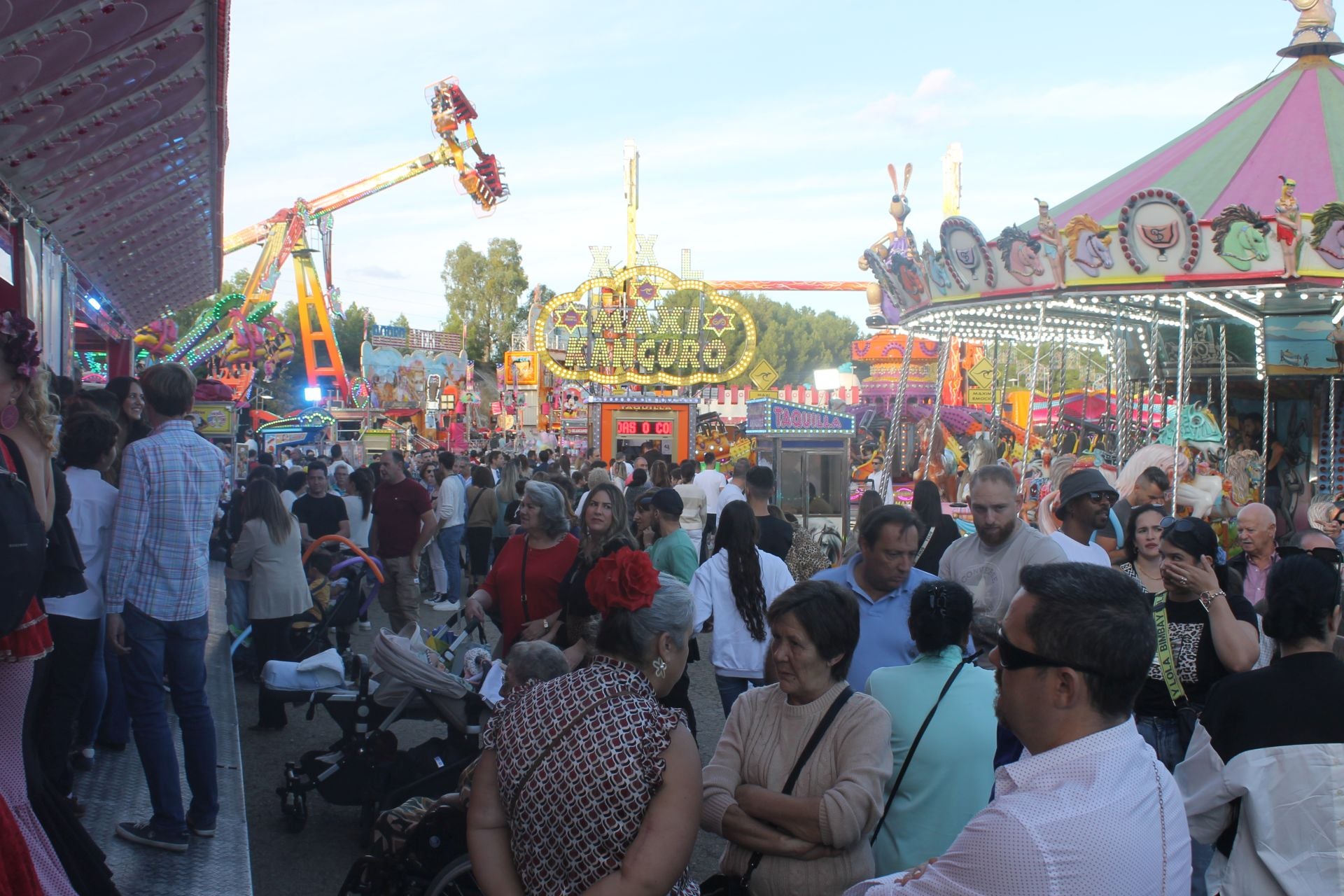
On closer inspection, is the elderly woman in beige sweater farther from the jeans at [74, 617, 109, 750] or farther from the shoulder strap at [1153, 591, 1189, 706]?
the jeans at [74, 617, 109, 750]

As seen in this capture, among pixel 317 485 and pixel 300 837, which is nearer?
pixel 300 837

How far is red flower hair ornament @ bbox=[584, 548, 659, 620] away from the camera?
266 centimetres

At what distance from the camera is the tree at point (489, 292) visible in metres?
67.6

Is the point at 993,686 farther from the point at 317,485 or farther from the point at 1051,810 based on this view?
the point at 317,485

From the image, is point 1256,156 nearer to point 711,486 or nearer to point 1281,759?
point 711,486

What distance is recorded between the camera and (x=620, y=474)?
16.4 meters

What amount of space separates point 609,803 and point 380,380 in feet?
176

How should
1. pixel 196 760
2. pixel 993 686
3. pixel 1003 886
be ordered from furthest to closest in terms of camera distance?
1. pixel 196 760
2. pixel 993 686
3. pixel 1003 886

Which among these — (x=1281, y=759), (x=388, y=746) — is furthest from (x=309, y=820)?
(x=1281, y=759)

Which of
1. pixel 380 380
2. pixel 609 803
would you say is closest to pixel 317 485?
pixel 609 803

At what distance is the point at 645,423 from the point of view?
25.4 meters

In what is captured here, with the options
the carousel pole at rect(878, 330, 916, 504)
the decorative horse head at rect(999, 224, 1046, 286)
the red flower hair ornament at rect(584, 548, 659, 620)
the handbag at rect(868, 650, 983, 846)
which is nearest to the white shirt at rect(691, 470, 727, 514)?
the carousel pole at rect(878, 330, 916, 504)

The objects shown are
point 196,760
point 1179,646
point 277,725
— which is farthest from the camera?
point 277,725

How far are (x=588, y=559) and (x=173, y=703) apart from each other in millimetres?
1879
